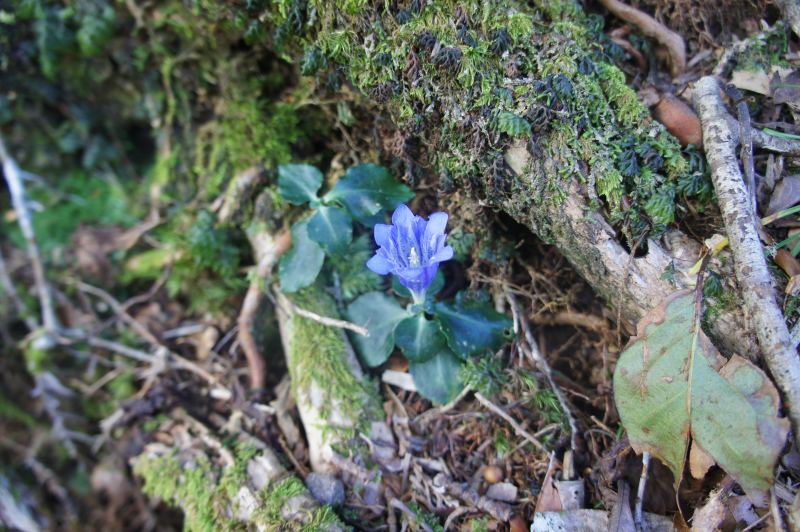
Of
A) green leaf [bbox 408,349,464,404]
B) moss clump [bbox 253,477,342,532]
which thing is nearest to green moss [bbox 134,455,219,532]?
moss clump [bbox 253,477,342,532]

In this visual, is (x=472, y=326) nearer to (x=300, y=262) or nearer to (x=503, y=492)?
(x=503, y=492)

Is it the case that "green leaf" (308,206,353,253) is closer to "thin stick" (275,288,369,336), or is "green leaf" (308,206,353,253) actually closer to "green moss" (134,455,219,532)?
"thin stick" (275,288,369,336)

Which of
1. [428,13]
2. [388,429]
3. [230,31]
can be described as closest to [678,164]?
[428,13]

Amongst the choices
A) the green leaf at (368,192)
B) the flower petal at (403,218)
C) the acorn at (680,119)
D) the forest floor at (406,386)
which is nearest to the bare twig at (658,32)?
the forest floor at (406,386)

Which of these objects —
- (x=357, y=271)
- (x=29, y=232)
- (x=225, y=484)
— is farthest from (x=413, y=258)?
(x=29, y=232)

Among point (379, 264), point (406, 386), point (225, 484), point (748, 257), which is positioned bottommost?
point (225, 484)

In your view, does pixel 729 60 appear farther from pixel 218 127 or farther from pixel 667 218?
pixel 218 127

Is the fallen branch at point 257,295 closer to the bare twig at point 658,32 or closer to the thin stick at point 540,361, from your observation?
the thin stick at point 540,361
